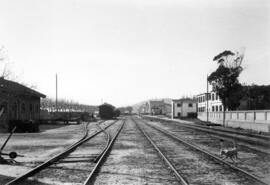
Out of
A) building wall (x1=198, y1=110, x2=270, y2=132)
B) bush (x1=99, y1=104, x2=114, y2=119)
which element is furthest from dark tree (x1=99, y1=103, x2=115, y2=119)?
building wall (x1=198, y1=110, x2=270, y2=132)

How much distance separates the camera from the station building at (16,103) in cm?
3616

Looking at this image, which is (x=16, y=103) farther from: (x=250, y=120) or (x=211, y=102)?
(x=211, y=102)

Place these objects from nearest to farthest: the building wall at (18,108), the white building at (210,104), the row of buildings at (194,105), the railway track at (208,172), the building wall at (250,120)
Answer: the railway track at (208,172), the building wall at (250,120), the building wall at (18,108), the white building at (210,104), the row of buildings at (194,105)

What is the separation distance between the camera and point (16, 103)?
40.6m

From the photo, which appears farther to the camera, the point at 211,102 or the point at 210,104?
the point at 210,104

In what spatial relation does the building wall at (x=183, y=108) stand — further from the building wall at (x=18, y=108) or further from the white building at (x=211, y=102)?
the building wall at (x=18, y=108)

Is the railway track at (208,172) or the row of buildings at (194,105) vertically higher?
the row of buildings at (194,105)

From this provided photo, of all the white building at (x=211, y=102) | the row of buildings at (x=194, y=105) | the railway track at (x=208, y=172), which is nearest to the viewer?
the railway track at (x=208, y=172)

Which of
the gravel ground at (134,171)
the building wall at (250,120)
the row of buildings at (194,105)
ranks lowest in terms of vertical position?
the gravel ground at (134,171)

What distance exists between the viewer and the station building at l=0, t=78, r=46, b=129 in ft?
119

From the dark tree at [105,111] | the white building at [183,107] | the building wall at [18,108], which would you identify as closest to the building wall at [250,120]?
the building wall at [18,108]

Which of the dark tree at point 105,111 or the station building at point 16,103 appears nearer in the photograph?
A: the station building at point 16,103

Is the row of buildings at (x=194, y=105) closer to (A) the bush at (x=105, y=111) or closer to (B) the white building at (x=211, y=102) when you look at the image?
(B) the white building at (x=211, y=102)

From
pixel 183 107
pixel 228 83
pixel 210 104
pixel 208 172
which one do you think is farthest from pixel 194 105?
pixel 208 172
